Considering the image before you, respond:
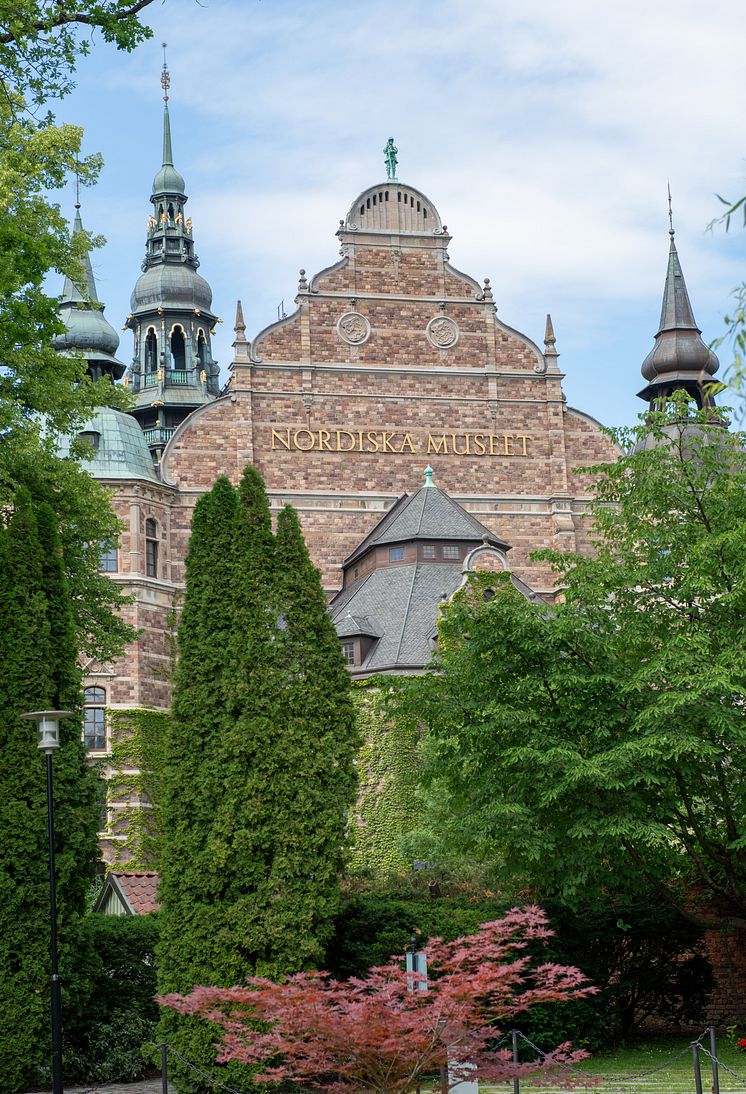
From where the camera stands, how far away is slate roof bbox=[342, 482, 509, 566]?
4612cm

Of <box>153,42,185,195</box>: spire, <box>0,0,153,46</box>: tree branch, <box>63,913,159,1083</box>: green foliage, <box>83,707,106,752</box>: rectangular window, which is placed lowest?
<box>63,913,159,1083</box>: green foliage

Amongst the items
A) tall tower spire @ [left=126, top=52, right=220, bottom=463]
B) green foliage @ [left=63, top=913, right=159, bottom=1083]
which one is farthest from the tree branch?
tall tower spire @ [left=126, top=52, right=220, bottom=463]

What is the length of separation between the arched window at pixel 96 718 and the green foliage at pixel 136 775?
1.54 ft

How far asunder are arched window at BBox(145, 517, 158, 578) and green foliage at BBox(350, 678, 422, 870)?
28.5 ft

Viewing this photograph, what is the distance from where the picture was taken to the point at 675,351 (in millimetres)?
55031

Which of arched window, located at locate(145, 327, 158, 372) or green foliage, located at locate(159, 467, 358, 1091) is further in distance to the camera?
arched window, located at locate(145, 327, 158, 372)

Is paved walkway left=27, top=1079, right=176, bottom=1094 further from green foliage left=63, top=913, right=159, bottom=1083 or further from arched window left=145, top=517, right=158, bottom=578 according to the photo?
arched window left=145, top=517, right=158, bottom=578

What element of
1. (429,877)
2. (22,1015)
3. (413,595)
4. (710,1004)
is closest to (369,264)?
(413,595)

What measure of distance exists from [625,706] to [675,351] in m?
32.3

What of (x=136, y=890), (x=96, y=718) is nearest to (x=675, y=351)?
(x=96, y=718)

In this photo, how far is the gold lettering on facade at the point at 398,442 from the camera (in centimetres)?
5006

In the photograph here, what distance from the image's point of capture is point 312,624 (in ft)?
75.6

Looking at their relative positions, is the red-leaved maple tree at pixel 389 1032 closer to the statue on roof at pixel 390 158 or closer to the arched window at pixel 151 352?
the statue on roof at pixel 390 158

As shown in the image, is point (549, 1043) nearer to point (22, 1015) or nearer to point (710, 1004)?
point (710, 1004)
